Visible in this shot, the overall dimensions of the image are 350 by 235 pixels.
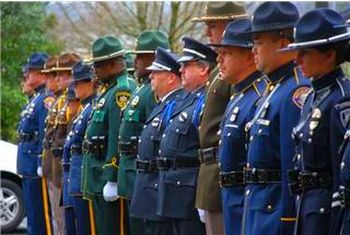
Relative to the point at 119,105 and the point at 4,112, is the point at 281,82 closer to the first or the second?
the point at 119,105

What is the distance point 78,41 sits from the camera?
3006 centimetres

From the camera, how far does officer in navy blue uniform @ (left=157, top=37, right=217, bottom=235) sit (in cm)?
845

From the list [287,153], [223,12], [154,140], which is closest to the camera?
[287,153]

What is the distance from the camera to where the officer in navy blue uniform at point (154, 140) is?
8938 millimetres

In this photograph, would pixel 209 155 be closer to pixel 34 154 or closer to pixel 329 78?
pixel 329 78

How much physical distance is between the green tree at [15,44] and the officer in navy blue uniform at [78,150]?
12545mm

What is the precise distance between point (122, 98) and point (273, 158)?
3894 millimetres

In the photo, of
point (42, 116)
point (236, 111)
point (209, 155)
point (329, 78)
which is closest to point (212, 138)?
point (209, 155)

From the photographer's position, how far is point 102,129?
33.7 ft

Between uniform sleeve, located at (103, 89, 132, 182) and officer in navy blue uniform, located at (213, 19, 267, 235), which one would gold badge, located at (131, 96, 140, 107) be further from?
officer in navy blue uniform, located at (213, 19, 267, 235)

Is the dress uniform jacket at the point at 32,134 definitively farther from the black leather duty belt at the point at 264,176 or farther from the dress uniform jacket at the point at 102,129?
the black leather duty belt at the point at 264,176

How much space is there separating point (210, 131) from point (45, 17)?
19185 millimetres

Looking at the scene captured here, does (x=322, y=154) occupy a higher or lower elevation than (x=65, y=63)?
lower

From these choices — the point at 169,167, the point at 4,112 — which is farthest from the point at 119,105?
the point at 4,112
